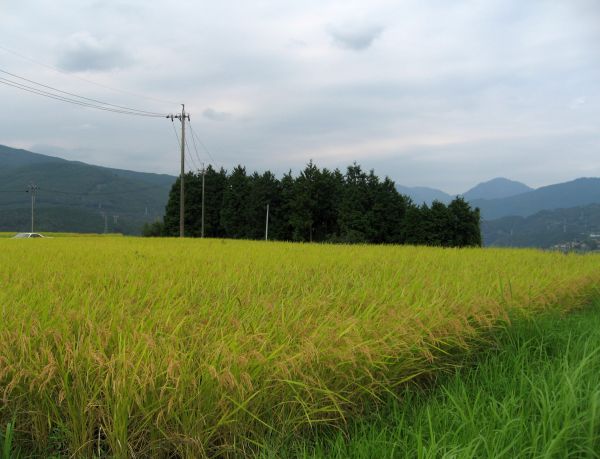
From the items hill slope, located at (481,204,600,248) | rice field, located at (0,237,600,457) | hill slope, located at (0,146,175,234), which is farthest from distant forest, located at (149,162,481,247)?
hill slope, located at (481,204,600,248)

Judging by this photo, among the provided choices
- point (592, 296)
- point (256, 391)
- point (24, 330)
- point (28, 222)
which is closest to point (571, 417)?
point (256, 391)

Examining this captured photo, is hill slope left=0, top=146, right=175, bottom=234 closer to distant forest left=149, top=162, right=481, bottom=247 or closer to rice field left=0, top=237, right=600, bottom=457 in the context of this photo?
distant forest left=149, top=162, right=481, bottom=247

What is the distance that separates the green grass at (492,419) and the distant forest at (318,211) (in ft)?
110

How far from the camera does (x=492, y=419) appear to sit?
6.17ft

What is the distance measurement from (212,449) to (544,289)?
12.4 feet

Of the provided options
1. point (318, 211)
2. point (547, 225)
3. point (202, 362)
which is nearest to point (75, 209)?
point (318, 211)

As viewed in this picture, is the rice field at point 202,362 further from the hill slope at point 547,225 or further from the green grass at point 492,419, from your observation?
the hill slope at point 547,225

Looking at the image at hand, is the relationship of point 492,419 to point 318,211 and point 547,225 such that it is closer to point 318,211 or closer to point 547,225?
point 318,211

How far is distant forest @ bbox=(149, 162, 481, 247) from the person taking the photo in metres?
36.6

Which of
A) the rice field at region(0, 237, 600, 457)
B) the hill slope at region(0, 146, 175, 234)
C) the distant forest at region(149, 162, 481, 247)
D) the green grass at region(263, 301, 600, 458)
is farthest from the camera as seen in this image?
the hill slope at region(0, 146, 175, 234)

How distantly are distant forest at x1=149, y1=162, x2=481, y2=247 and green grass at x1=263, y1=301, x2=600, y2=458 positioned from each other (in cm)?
3351

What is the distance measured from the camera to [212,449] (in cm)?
177

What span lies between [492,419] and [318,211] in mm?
40526

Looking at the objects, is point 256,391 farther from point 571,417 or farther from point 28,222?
point 28,222
